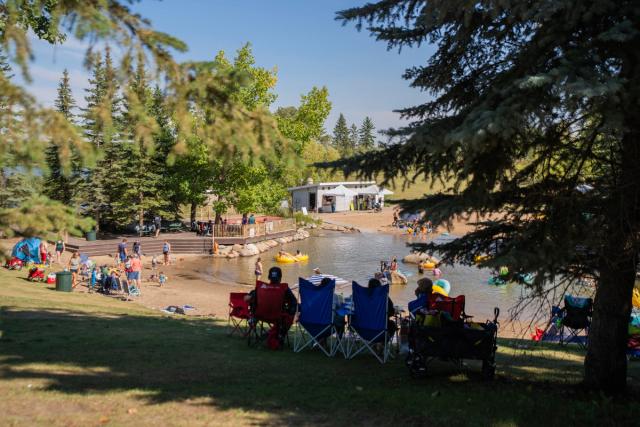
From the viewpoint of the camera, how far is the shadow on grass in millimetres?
5832

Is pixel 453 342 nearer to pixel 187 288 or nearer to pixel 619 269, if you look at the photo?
pixel 619 269

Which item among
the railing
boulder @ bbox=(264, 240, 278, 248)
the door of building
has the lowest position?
boulder @ bbox=(264, 240, 278, 248)

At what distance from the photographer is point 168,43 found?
4.79 meters

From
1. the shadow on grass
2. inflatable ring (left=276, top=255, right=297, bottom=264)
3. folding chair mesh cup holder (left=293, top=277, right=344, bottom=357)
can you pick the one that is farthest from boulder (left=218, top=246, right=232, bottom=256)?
folding chair mesh cup holder (left=293, top=277, right=344, bottom=357)

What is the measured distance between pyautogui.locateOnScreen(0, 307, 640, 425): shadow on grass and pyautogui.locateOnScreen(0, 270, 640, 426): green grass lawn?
0.01m

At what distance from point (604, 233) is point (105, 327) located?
9.39 meters

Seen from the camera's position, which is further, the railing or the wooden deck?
the railing

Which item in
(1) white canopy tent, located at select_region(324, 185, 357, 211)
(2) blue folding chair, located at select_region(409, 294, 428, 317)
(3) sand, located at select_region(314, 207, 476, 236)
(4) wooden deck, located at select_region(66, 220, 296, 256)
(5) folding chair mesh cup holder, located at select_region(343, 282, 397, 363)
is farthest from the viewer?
(1) white canopy tent, located at select_region(324, 185, 357, 211)

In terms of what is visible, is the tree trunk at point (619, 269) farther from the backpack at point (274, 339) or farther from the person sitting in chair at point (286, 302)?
the backpack at point (274, 339)

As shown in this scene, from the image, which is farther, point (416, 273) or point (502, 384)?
point (416, 273)

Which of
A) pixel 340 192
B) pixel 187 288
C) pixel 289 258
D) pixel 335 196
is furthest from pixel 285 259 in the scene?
pixel 335 196

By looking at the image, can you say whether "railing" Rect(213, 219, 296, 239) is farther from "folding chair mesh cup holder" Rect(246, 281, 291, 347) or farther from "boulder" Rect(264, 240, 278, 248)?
"folding chair mesh cup holder" Rect(246, 281, 291, 347)

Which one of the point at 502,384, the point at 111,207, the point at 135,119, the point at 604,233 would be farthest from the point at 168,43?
the point at 111,207

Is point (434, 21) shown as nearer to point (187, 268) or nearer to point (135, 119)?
point (135, 119)
